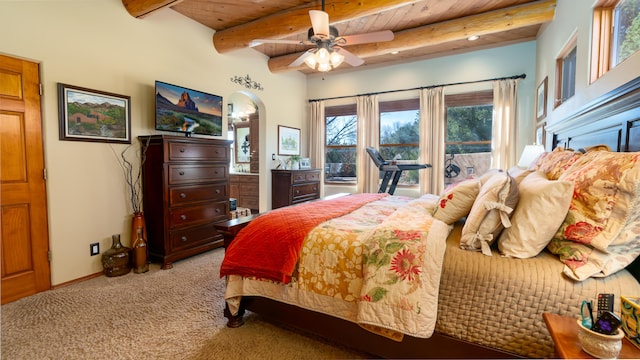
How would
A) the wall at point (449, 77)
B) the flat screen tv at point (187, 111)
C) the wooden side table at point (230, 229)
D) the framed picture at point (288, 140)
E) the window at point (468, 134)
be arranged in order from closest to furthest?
the wooden side table at point (230, 229)
the flat screen tv at point (187, 111)
the wall at point (449, 77)
the window at point (468, 134)
the framed picture at point (288, 140)

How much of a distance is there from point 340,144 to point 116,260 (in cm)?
423

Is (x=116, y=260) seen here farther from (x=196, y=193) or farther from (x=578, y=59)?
(x=578, y=59)

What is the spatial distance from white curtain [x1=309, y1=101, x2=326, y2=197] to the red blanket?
3.94 metres

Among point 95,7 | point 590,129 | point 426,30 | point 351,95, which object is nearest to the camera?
point 590,129

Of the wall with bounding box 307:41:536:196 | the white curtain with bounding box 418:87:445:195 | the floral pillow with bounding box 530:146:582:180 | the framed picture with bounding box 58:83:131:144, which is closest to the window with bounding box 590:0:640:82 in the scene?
the floral pillow with bounding box 530:146:582:180

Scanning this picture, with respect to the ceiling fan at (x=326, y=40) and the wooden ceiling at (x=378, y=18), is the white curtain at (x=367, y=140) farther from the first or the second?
the ceiling fan at (x=326, y=40)

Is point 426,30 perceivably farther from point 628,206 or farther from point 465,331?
point 465,331

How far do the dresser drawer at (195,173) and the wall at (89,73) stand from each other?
575 mm

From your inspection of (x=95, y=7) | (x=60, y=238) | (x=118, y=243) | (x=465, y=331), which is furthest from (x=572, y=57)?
(x=60, y=238)

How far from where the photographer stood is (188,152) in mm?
3133

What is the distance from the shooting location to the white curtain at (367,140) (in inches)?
206

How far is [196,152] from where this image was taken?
3219mm

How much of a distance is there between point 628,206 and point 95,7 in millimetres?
4265

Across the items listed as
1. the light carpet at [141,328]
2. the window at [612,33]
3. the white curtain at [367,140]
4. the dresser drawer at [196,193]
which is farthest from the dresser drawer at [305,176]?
the window at [612,33]
